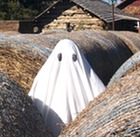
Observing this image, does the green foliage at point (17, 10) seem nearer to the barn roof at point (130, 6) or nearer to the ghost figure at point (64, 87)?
the barn roof at point (130, 6)

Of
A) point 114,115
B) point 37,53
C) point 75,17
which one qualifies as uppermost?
point 114,115

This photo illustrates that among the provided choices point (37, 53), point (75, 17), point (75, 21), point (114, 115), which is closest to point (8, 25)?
point (75, 21)

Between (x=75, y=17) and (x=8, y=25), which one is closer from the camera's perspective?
(x=8, y=25)

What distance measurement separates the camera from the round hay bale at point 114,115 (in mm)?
3170

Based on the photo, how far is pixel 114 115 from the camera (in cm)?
345

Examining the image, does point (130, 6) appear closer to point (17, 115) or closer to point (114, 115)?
point (17, 115)

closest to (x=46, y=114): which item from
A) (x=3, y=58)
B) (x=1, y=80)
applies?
(x=1, y=80)

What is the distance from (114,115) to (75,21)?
78.0 ft

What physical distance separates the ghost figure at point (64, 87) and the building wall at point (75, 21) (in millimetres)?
20705

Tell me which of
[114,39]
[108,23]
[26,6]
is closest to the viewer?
[114,39]

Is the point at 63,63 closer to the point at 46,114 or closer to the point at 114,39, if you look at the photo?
the point at 46,114

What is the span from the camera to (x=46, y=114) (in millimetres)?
4762

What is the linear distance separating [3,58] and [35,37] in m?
1.56

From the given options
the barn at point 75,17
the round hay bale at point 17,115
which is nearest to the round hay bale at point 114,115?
the round hay bale at point 17,115
